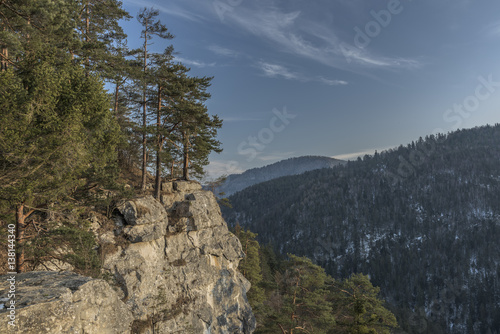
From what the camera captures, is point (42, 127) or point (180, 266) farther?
point (180, 266)

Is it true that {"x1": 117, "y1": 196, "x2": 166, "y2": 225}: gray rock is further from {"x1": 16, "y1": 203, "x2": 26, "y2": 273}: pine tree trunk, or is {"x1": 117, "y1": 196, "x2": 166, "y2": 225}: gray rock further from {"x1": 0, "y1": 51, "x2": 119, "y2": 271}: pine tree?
{"x1": 16, "y1": 203, "x2": 26, "y2": 273}: pine tree trunk

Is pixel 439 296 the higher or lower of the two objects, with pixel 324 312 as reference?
lower

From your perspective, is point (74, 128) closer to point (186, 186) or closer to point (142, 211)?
point (142, 211)

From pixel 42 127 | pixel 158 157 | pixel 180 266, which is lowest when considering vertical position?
pixel 180 266

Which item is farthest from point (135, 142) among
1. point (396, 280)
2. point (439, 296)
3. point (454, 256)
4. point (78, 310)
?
point (454, 256)

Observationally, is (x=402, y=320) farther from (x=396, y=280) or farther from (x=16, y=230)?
(x=16, y=230)

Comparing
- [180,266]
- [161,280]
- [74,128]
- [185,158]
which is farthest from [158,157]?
[74,128]

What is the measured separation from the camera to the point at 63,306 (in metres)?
7.05

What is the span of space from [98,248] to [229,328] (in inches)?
598

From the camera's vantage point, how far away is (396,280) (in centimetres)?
14900

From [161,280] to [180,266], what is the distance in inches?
92.1

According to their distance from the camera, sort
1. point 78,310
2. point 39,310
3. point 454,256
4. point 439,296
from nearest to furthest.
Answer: point 39,310, point 78,310, point 439,296, point 454,256

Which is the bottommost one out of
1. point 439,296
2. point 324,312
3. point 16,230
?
point 439,296

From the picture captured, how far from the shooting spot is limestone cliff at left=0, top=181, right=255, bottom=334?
7.63 metres
